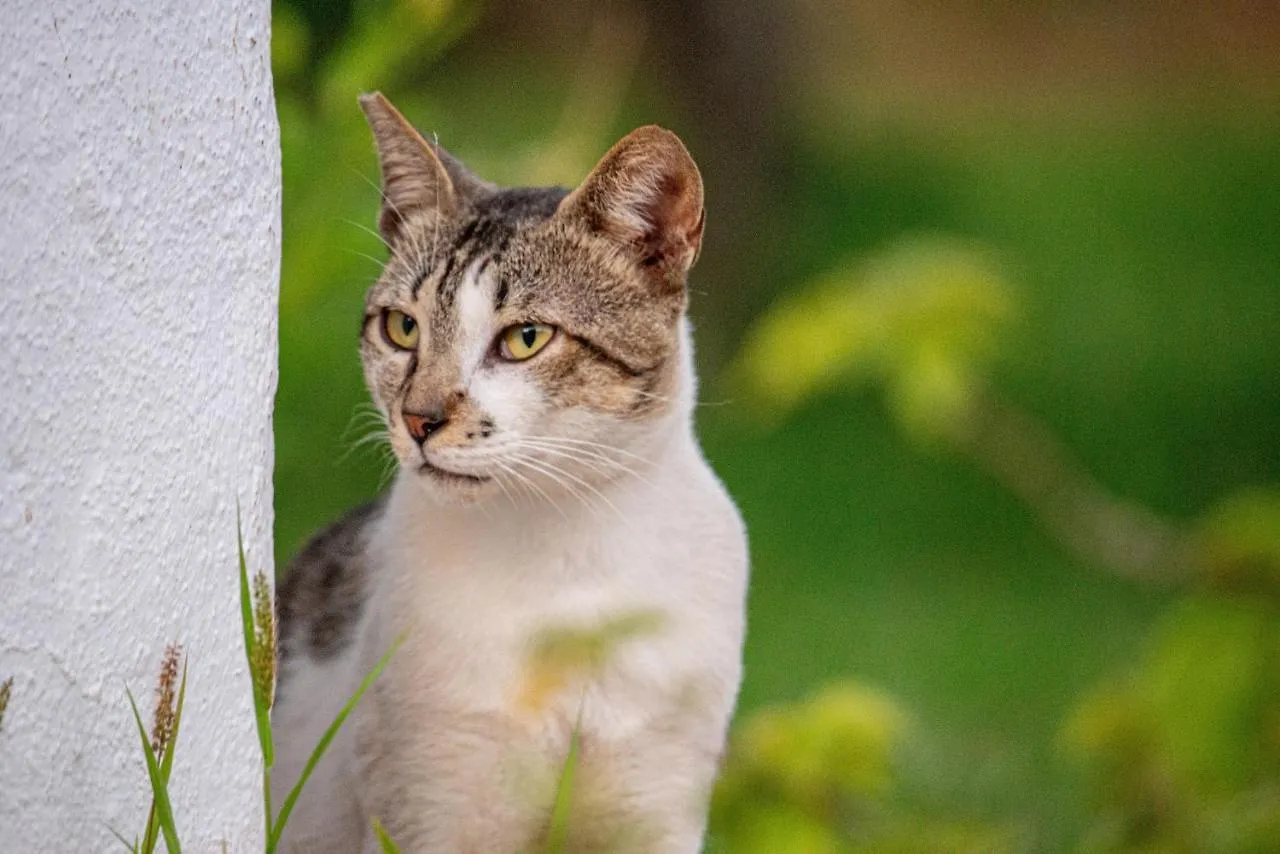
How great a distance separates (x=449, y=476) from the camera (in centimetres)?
183

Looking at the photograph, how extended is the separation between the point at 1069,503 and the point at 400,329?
1636mm

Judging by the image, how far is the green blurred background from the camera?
1667mm

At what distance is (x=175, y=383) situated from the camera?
1.39 meters

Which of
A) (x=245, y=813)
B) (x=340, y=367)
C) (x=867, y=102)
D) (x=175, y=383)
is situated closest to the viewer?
(x=175, y=383)

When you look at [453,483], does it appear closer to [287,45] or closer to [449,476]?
[449,476]

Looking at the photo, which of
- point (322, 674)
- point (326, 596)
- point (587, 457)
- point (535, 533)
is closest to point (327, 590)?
point (326, 596)

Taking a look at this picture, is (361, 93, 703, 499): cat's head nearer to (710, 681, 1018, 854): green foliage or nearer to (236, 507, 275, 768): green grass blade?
(710, 681, 1018, 854): green foliage

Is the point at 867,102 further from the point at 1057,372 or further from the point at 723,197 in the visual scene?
the point at 1057,372

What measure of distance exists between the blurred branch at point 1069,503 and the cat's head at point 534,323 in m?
0.42

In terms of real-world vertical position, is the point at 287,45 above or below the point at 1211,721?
above

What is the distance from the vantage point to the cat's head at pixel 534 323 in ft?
6.00

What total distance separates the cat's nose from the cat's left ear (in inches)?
13.2

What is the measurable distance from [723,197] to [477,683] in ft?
11.7

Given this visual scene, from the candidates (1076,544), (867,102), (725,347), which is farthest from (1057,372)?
(1076,544)
